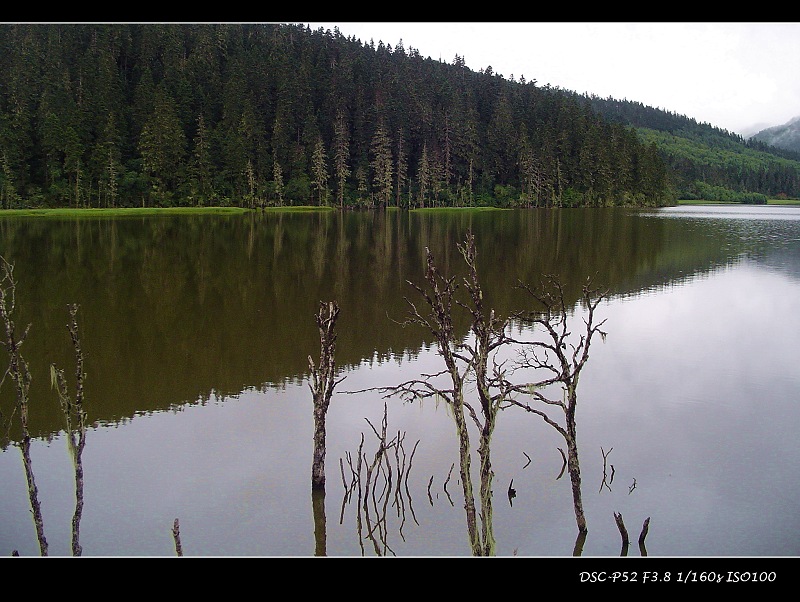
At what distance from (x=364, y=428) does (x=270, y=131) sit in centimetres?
9480

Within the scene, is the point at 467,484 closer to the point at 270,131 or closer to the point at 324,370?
the point at 324,370

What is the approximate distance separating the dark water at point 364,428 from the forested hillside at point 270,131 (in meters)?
62.4

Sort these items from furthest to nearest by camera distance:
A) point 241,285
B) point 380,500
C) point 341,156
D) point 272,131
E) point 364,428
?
point 272,131 < point 341,156 < point 241,285 < point 364,428 < point 380,500

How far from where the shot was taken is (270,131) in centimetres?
10056

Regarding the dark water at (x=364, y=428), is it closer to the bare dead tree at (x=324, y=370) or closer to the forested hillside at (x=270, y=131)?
the bare dead tree at (x=324, y=370)

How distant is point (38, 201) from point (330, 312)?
79.4 meters

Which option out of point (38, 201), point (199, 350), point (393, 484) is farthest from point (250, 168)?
point (393, 484)

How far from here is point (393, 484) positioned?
352 inches

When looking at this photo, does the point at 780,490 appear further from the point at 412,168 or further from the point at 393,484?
the point at 412,168

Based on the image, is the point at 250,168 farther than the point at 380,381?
Yes

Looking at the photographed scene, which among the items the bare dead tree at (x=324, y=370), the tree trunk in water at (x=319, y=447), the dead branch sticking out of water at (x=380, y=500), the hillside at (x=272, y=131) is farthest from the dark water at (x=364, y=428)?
the hillside at (x=272, y=131)

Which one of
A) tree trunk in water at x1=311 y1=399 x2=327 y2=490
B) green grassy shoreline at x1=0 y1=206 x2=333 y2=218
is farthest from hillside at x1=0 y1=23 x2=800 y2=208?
tree trunk in water at x1=311 y1=399 x2=327 y2=490

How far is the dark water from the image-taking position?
8031 mm

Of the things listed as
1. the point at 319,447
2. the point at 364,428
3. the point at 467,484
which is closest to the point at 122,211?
the point at 364,428
